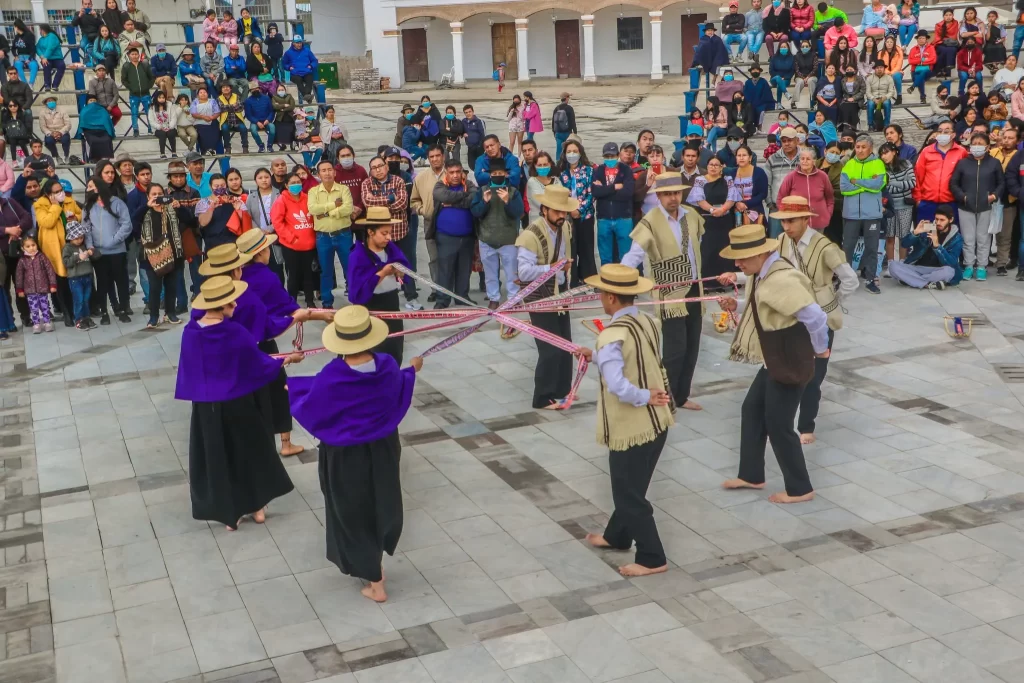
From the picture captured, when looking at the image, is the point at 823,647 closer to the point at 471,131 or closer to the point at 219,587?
the point at 219,587

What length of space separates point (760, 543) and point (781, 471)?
1039mm

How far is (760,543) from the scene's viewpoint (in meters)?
7.30

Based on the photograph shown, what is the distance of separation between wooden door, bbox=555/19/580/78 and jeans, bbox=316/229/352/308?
100 ft

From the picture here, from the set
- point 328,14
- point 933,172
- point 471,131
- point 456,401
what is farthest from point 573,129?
point 328,14

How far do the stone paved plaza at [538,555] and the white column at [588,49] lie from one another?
1223 inches

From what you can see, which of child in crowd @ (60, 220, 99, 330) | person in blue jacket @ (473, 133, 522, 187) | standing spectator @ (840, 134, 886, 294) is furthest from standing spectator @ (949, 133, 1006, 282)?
child in crowd @ (60, 220, 99, 330)

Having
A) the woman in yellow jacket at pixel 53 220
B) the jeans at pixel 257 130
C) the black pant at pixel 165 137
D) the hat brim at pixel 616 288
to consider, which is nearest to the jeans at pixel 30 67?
the black pant at pixel 165 137

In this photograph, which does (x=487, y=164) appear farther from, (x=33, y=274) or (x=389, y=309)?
(x=33, y=274)

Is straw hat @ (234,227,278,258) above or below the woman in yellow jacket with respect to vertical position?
above

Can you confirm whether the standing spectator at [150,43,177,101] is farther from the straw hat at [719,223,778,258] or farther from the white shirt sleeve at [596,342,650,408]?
the white shirt sleeve at [596,342,650,408]

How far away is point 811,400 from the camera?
8852 millimetres

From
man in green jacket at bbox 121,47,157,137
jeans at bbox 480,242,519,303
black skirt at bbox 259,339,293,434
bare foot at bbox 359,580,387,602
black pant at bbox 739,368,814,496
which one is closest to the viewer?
bare foot at bbox 359,580,387,602

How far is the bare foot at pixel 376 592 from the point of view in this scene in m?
6.72

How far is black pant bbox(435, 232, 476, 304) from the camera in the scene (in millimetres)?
12805
